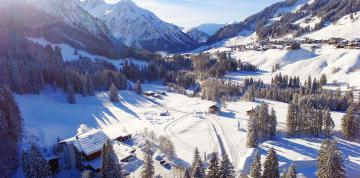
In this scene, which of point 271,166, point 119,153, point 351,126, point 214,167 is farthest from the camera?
point 351,126

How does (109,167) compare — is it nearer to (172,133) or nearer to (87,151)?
(87,151)

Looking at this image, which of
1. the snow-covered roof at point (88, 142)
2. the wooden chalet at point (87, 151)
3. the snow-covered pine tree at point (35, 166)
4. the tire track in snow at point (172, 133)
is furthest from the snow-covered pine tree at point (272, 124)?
the snow-covered pine tree at point (35, 166)

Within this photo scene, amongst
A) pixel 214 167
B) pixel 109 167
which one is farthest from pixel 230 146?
pixel 109 167

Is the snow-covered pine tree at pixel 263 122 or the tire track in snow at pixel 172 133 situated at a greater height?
the snow-covered pine tree at pixel 263 122

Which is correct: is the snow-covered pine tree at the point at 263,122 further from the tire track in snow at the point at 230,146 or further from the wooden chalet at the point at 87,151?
the wooden chalet at the point at 87,151

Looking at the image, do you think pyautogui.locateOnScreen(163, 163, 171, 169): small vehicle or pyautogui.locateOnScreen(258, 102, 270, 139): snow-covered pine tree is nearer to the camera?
pyautogui.locateOnScreen(163, 163, 171, 169): small vehicle

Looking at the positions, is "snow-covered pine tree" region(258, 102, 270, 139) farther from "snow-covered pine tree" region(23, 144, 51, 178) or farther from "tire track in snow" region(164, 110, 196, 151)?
"snow-covered pine tree" region(23, 144, 51, 178)

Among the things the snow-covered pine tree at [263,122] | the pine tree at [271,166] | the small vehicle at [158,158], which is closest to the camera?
the pine tree at [271,166]

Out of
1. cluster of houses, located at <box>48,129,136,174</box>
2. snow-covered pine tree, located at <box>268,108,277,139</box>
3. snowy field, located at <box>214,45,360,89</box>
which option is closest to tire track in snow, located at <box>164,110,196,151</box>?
cluster of houses, located at <box>48,129,136,174</box>
